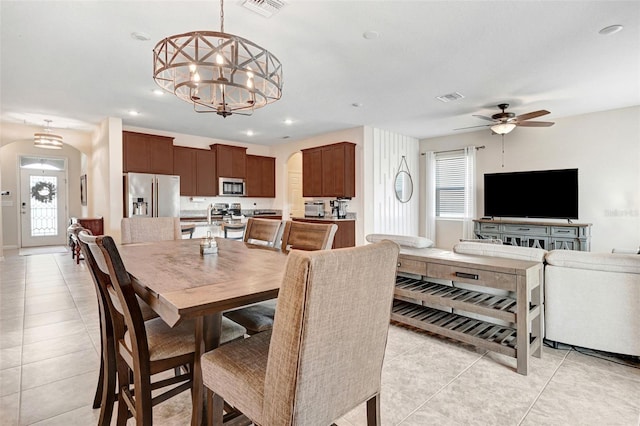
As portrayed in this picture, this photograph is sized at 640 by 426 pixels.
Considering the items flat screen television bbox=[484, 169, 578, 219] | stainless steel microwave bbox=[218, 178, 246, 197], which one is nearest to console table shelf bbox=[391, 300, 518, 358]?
flat screen television bbox=[484, 169, 578, 219]

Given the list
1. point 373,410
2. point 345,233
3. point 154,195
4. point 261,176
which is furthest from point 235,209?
point 373,410

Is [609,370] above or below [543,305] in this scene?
below

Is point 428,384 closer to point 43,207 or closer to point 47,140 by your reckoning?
point 47,140

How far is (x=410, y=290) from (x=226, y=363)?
1927 mm

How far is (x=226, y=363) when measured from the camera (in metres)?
1.17

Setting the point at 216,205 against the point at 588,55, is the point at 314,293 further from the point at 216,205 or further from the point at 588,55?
the point at 216,205

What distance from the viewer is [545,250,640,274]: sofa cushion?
211 centimetres

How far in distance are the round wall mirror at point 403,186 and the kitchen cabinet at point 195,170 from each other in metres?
3.96

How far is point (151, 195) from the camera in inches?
224

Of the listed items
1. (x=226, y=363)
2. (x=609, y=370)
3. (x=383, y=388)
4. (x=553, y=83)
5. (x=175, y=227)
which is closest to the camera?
(x=226, y=363)

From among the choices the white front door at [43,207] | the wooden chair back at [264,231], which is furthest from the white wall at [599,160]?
the white front door at [43,207]

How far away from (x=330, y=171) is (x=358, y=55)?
3.27 meters

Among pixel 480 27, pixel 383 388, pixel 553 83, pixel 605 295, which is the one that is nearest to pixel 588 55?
pixel 553 83

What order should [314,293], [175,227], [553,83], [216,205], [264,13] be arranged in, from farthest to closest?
[216,205]
[553,83]
[175,227]
[264,13]
[314,293]
